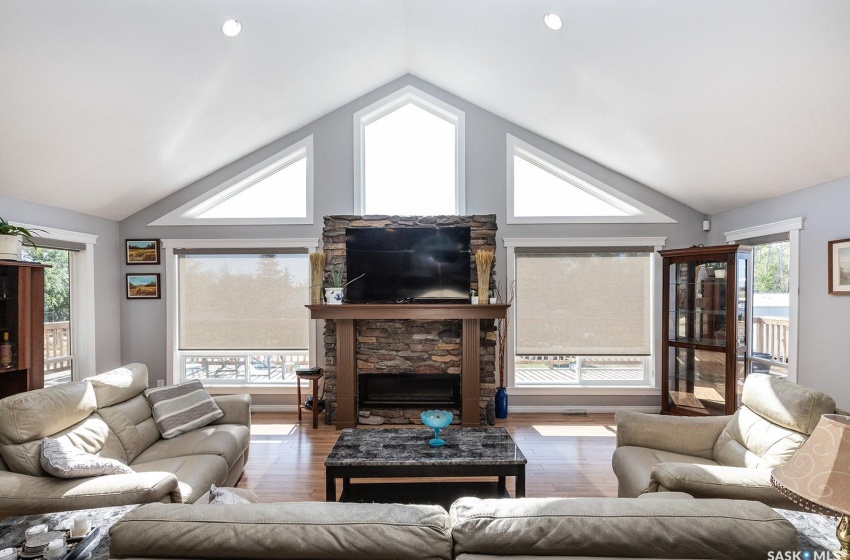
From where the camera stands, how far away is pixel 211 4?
9.75 feet

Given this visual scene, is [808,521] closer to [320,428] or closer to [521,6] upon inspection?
[521,6]

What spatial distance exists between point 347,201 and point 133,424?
10.3 feet

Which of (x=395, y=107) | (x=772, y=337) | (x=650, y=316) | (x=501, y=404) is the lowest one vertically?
(x=501, y=404)

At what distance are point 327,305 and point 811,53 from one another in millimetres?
4240

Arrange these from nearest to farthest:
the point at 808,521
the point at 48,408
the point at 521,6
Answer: the point at 808,521
the point at 48,408
the point at 521,6

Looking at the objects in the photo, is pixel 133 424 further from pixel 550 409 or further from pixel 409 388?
pixel 550 409

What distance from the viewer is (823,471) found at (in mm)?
1118

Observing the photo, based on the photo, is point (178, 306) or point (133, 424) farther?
point (178, 306)

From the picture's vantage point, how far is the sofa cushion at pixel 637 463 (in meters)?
2.45

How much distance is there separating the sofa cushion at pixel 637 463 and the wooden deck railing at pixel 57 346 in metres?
5.19

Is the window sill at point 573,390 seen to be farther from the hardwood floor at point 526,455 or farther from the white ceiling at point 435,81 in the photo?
the white ceiling at point 435,81

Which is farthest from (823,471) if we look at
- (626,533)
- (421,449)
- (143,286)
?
(143,286)

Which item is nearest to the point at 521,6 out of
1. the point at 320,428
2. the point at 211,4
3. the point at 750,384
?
the point at 211,4

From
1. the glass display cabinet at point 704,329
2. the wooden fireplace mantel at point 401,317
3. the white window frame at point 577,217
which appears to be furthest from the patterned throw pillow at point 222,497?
the glass display cabinet at point 704,329
